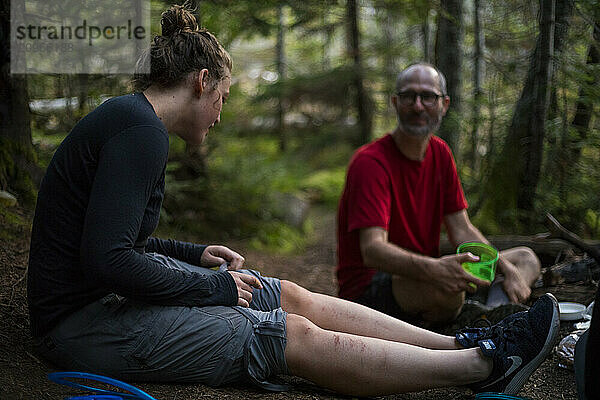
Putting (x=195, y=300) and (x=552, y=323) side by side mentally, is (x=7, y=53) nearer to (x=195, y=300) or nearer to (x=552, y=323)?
(x=195, y=300)

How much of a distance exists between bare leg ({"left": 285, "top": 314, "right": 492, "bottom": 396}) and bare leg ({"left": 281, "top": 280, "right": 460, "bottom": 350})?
0.87ft

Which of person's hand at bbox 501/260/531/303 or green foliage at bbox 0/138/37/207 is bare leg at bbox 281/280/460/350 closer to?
person's hand at bbox 501/260/531/303

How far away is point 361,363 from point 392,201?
1.60 m

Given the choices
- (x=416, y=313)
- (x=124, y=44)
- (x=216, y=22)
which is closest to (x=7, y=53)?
(x=124, y=44)

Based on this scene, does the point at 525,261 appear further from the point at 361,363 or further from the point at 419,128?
the point at 361,363

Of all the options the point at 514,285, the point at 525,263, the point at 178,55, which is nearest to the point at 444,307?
the point at 514,285

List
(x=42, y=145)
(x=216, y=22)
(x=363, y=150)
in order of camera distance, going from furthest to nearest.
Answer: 1. (x=216, y=22)
2. (x=42, y=145)
3. (x=363, y=150)

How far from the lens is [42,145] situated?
442 centimetres

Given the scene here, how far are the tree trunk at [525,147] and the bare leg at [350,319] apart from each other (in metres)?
2.91

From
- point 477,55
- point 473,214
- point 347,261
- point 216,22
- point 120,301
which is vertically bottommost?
point 473,214

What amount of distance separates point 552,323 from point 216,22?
4.35 m

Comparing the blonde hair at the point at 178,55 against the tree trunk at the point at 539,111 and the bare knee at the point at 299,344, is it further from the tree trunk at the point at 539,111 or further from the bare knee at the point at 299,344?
the tree trunk at the point at 539,111

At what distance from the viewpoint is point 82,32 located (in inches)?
173

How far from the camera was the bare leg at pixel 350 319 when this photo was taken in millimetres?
2531
